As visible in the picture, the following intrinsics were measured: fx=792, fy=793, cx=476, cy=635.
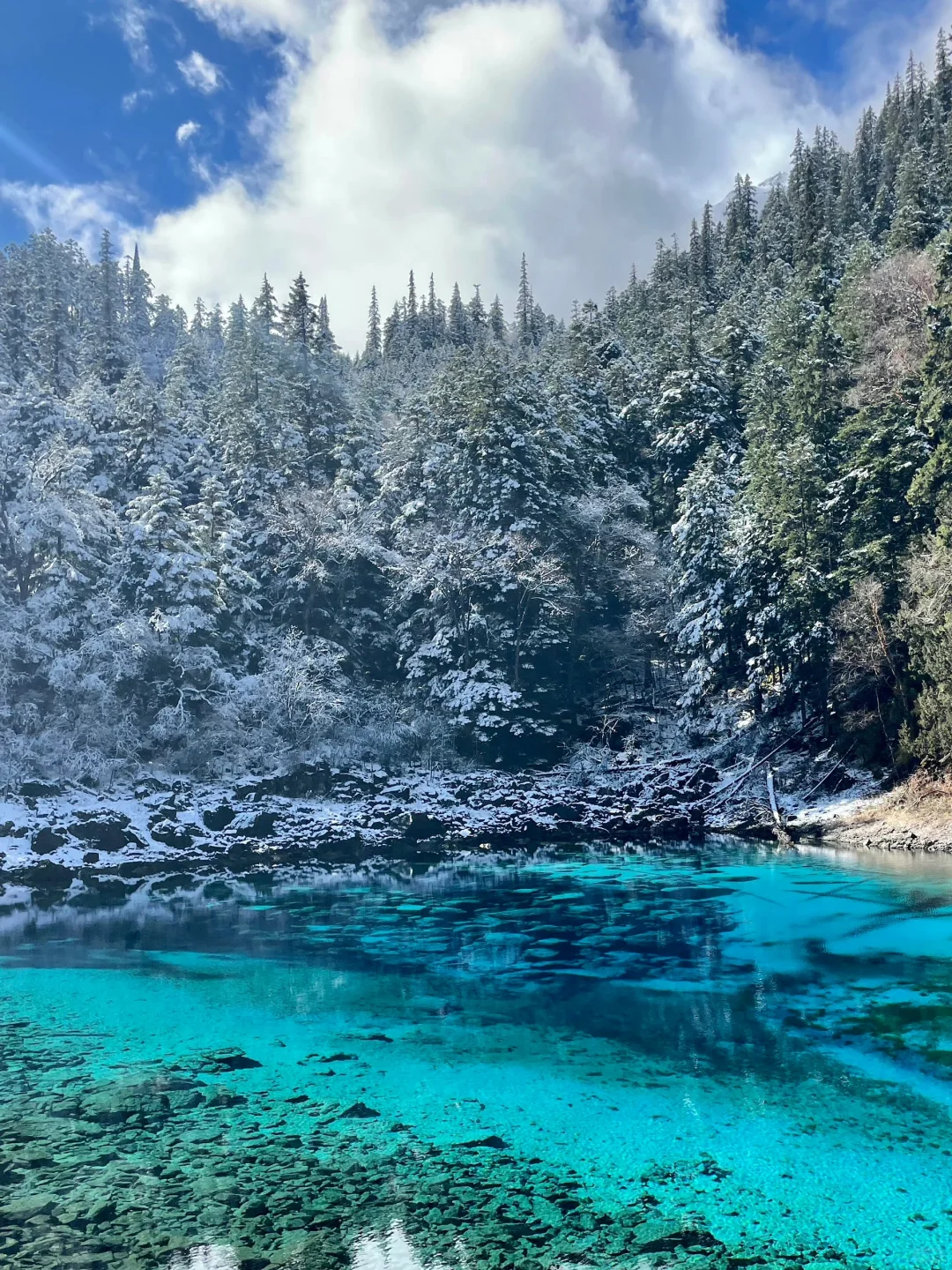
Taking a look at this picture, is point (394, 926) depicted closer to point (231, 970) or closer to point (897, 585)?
point (231, 970)

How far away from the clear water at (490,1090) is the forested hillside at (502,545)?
12.5 m

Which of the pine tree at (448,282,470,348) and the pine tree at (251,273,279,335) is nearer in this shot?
the pine tree at (251,273,279,335)

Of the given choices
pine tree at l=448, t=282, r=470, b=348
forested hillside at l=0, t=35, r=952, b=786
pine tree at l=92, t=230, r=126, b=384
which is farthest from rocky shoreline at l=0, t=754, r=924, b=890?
pine tree at l=448, t=282, r=470, b=348

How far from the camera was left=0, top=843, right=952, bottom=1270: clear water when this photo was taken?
5.94 metres

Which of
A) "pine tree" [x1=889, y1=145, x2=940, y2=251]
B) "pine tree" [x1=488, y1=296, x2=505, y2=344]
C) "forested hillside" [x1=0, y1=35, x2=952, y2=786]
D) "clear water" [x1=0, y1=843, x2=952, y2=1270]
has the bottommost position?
"clear water" [x1=0, y1=843, x2=952, y2=1270]

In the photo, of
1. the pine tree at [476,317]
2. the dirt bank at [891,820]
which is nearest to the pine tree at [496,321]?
the pine tree at [476,317]

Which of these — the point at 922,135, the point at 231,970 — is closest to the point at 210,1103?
the point at 231,970

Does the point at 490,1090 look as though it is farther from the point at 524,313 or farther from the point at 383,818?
the point at 524,313

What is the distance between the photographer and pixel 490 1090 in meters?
8.71

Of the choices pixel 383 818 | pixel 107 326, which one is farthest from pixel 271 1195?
pixel 107 326

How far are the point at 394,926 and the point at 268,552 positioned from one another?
23.7 meters

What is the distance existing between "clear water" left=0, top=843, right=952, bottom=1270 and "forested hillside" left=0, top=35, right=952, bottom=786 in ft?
41.1

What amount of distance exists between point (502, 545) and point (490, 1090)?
28162 mm

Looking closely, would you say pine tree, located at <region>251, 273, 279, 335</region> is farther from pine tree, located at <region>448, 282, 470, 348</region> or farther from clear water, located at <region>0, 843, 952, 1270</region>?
Answer: clear water, located at <region>0, 843, 952, 1270</region>
